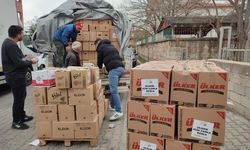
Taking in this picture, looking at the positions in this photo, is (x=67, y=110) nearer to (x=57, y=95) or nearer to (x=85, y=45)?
(x=57, y=95)

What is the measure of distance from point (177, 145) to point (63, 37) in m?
5.31

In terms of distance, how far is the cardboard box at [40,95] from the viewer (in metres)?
4.68

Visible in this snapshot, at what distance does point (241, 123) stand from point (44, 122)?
4.05 m

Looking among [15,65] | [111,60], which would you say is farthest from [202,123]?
[15,65]

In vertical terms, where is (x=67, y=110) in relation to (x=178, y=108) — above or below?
below

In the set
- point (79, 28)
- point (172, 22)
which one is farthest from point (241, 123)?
point (172, 22)

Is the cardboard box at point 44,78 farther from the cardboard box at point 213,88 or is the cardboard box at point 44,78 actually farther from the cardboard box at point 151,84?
the cardboard box at point 213,88

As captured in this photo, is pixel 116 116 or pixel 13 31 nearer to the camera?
pixel 13 31

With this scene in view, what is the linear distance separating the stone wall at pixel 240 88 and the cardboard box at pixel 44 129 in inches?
168

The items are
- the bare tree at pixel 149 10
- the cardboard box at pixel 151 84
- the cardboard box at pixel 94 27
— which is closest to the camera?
the cardboard box at pixel 151 84

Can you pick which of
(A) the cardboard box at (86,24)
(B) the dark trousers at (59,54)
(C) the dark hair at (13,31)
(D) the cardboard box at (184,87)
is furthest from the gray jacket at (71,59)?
(D) the cardboard box at (184,87)

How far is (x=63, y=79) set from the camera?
4527 mm

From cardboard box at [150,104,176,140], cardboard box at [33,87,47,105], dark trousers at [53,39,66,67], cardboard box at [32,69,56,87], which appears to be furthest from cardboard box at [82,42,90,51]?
cardboard box at [150,104,176,140]

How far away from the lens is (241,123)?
233 inches
